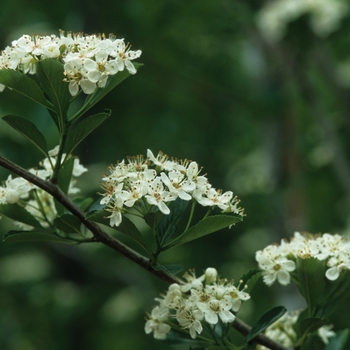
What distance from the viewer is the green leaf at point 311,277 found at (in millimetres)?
1379

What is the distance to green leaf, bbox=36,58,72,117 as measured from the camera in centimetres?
123

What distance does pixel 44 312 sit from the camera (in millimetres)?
4637

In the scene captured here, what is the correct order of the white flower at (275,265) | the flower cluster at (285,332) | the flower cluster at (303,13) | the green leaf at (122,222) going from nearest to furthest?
1. the green leaf at (122,222)
2. the white flower at (275,265)
3. the flower cluster at (285,332)
4. the flower cluster at (303,13)

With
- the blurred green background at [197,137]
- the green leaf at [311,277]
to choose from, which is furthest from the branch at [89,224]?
the blurred green background at [197,137]

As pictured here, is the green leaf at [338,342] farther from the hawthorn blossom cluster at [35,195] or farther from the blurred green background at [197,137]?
the blurred green background at [197,137]

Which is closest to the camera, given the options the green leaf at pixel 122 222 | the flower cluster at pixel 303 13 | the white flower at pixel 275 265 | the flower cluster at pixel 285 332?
the green leaf at pixel 122 222

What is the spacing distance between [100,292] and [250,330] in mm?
4379

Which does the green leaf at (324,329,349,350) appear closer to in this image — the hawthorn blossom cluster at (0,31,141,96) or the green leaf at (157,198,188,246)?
the green leaf at (157,198,188,246)

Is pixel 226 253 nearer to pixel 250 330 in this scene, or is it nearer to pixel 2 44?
pixel 2 44

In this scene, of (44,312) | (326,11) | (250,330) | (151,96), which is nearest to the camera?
(250,330)

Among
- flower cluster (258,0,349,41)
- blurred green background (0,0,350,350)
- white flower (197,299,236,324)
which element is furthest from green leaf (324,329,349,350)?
flower cluster (258,0,349,41)

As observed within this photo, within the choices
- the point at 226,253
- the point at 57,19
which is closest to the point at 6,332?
the point at 226,253

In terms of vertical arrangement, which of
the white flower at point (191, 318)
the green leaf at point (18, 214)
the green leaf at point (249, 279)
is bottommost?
the white flower at point (191, 318)

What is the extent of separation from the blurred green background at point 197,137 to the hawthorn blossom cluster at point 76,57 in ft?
6.28
